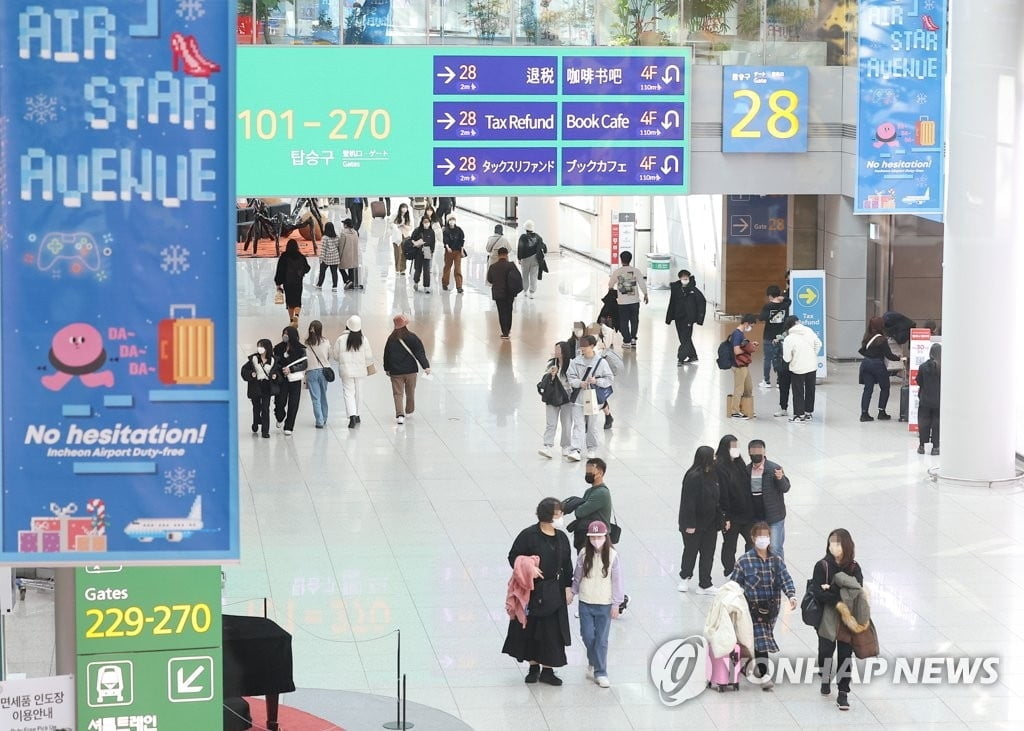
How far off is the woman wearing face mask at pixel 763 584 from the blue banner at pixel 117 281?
5331 mm

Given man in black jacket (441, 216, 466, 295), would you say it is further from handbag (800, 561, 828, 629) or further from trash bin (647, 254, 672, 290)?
handbag (800, 561, 828, 629)

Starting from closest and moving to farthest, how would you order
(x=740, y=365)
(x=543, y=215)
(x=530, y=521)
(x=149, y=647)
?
(x=149, y=647) < (x=530, y=521) < (x=740, y=365) < (x=543, y=215)

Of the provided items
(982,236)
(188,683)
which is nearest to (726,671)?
(188,683)

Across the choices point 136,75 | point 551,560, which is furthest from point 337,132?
point 136,75

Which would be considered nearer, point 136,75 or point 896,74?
point 136,75

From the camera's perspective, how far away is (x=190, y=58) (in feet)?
17.8

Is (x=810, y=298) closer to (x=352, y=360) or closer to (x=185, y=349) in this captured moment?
(x=352, y=360)

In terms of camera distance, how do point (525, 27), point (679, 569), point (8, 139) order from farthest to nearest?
point (525, 27) → point (679, 569) → point (8, 139)

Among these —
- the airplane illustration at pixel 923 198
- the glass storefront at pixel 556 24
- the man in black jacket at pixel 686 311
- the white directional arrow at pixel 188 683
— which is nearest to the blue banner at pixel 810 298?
the man in black jacket at pixel 686 311

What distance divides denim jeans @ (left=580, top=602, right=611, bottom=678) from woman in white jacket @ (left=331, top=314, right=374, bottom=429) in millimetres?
8219

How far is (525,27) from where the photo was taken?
20.1 metres

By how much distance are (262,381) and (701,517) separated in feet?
22.9

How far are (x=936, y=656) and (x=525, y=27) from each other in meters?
11.0

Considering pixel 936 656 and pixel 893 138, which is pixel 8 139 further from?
pixel 893 138
